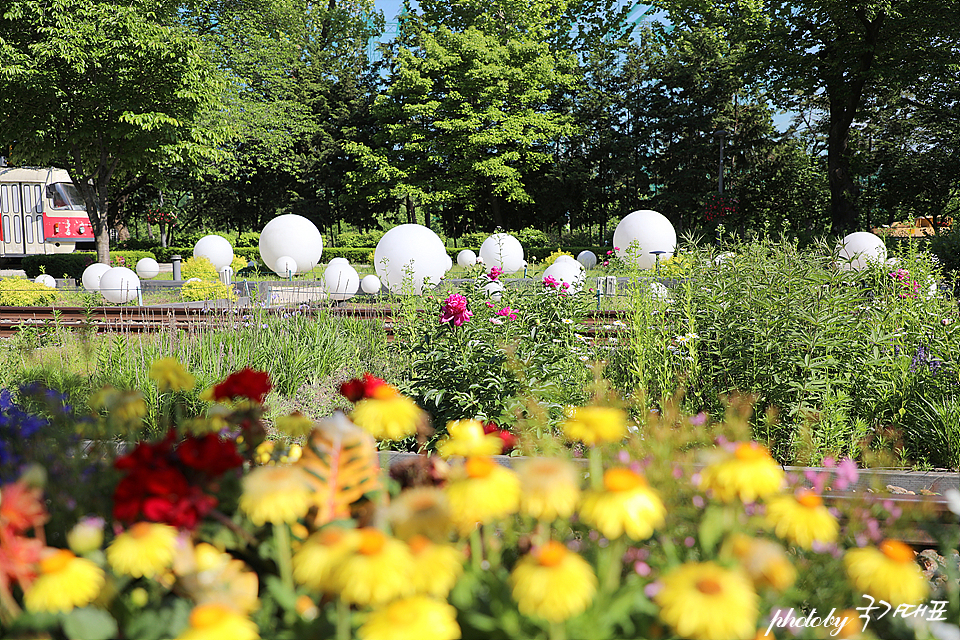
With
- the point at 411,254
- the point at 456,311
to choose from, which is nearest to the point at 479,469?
the point at 456,311

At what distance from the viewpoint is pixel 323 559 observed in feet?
3.43

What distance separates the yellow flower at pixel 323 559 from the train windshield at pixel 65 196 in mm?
23093

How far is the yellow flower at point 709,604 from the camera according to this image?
3.03 ft

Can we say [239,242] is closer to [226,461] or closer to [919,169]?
[919,169]

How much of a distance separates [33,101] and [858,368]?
760 inches

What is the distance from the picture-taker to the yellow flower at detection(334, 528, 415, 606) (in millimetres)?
961

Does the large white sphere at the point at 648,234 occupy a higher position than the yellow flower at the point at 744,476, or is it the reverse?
the large white sphere at the point at 648,234

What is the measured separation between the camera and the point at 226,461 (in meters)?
1.41

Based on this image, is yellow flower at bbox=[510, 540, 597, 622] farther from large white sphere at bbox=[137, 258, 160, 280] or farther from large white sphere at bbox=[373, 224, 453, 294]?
large white sphere at bbox=[137, 258, 160, 280]

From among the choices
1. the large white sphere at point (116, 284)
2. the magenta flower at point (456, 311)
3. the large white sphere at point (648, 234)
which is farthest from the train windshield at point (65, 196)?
the magenta flower at point (456, 311)

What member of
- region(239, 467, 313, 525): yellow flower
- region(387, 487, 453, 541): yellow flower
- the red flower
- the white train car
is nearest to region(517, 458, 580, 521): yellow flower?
region(387, 487, 453, 541): yellow flower

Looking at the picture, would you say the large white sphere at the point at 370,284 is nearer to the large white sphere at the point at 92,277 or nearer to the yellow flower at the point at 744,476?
the large white sphere at the point at 92,277

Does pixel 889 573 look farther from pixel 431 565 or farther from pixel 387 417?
pixel 387 417

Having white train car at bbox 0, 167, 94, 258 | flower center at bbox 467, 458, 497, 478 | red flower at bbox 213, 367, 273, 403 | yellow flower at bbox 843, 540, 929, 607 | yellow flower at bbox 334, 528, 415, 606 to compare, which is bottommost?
yellow flower at bbox 843, 540, 929, 607
